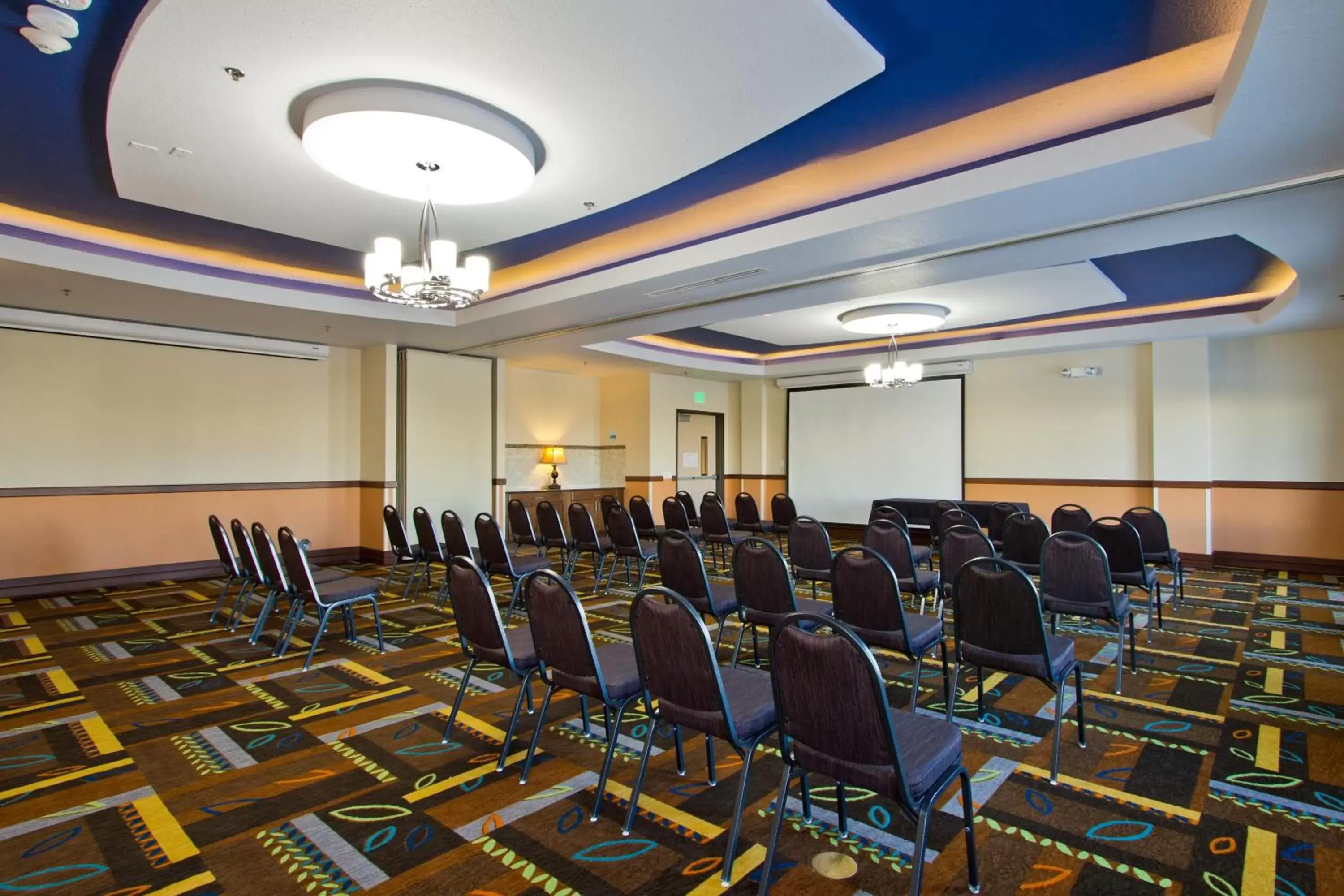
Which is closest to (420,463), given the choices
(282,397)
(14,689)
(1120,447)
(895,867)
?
(282,397)

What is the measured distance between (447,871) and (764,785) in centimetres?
128

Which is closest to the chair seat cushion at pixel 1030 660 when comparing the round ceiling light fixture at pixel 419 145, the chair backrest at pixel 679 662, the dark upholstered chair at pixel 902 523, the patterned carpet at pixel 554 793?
the patterned carpet at pixel 554 793

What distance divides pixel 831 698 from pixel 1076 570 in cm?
290

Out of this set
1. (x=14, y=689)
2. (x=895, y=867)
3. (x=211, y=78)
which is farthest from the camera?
(x=14, y=689)

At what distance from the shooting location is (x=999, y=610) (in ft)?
10.2

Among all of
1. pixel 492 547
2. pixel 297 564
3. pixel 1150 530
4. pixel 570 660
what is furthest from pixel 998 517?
pixel 297 564

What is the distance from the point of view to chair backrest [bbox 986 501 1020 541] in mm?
7328

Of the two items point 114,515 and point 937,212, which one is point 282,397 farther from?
point 937,212

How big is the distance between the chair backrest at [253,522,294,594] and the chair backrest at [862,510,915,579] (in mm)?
4025

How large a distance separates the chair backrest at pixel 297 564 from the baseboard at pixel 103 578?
13.9 feet

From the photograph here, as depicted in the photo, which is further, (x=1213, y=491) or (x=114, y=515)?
(x=1213, y=491)

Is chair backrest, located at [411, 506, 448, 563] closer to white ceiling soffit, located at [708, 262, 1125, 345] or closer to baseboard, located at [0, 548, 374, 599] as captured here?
baseboard, located at [0, 548, 374, 599]

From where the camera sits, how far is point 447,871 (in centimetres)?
238

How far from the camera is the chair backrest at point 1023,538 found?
5.67m
